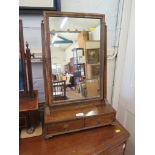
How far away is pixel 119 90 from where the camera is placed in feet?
5.17

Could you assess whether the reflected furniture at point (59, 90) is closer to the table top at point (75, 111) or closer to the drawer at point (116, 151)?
the table top at point (75, 111)

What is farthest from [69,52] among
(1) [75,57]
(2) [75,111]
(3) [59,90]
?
(2) [75,111]

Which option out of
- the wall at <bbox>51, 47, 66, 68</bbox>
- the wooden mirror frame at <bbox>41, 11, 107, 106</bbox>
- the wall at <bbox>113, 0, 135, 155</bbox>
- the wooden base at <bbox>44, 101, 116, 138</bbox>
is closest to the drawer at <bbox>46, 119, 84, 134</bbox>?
the wooden base at <bbox>44, 101, 116, 138</bbox>

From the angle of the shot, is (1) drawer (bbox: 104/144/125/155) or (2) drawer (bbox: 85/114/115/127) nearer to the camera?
(1) drawer (bbox: 104/144/125/155)

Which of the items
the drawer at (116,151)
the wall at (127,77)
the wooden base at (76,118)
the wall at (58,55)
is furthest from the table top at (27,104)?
the wall at (127,77)

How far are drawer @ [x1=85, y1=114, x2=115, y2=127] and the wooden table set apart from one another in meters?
0.04

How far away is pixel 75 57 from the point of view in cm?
111

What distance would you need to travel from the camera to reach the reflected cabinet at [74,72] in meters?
1.01

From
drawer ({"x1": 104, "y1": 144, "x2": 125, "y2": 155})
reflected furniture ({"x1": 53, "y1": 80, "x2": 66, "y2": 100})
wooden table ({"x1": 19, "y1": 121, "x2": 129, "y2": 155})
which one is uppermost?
reflected furniture ({"x1": 53, "y1": 80, "x2": 66, "y2": 100})

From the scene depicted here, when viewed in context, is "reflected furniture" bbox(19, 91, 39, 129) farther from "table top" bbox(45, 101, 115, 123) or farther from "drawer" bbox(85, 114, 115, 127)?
"drawer" bbox(85, 114, 115, 127)

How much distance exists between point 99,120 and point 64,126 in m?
0.23

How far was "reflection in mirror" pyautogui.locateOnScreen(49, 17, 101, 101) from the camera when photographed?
1054 millimetres
